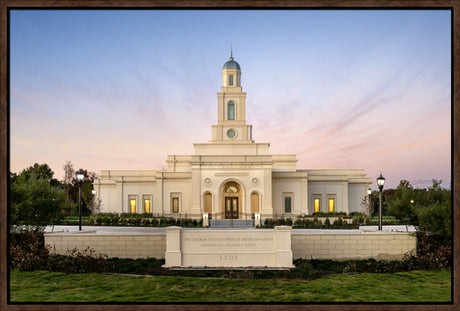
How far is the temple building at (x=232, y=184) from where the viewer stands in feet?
118

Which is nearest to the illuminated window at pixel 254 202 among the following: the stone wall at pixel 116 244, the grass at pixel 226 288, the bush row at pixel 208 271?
the bush row at pixel 208 271

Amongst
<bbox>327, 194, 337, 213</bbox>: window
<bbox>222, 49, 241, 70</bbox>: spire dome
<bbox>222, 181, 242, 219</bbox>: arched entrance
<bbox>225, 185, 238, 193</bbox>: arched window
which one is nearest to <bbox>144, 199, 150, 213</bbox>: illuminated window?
<bbox>222, 181, 242, 219</bbox>: arched entrance

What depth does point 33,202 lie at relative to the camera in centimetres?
1519

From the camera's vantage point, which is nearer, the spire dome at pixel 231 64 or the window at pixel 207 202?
the window at pixel 207 202

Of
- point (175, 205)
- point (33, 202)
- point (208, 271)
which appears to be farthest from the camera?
point (175, 205)

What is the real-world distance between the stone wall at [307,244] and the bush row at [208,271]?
1.35ft

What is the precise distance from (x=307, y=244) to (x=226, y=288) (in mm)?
4923

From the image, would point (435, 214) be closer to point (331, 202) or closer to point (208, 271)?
point (208, 271)

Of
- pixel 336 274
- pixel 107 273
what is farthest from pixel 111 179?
pixel 336 274

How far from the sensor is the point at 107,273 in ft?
40.3

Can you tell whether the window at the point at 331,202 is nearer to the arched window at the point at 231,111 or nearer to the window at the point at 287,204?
the window at the point at 287,204

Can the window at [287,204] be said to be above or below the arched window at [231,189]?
below

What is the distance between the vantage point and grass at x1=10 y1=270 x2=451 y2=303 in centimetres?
952

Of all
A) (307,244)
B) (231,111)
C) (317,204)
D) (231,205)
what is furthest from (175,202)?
(307,244)
